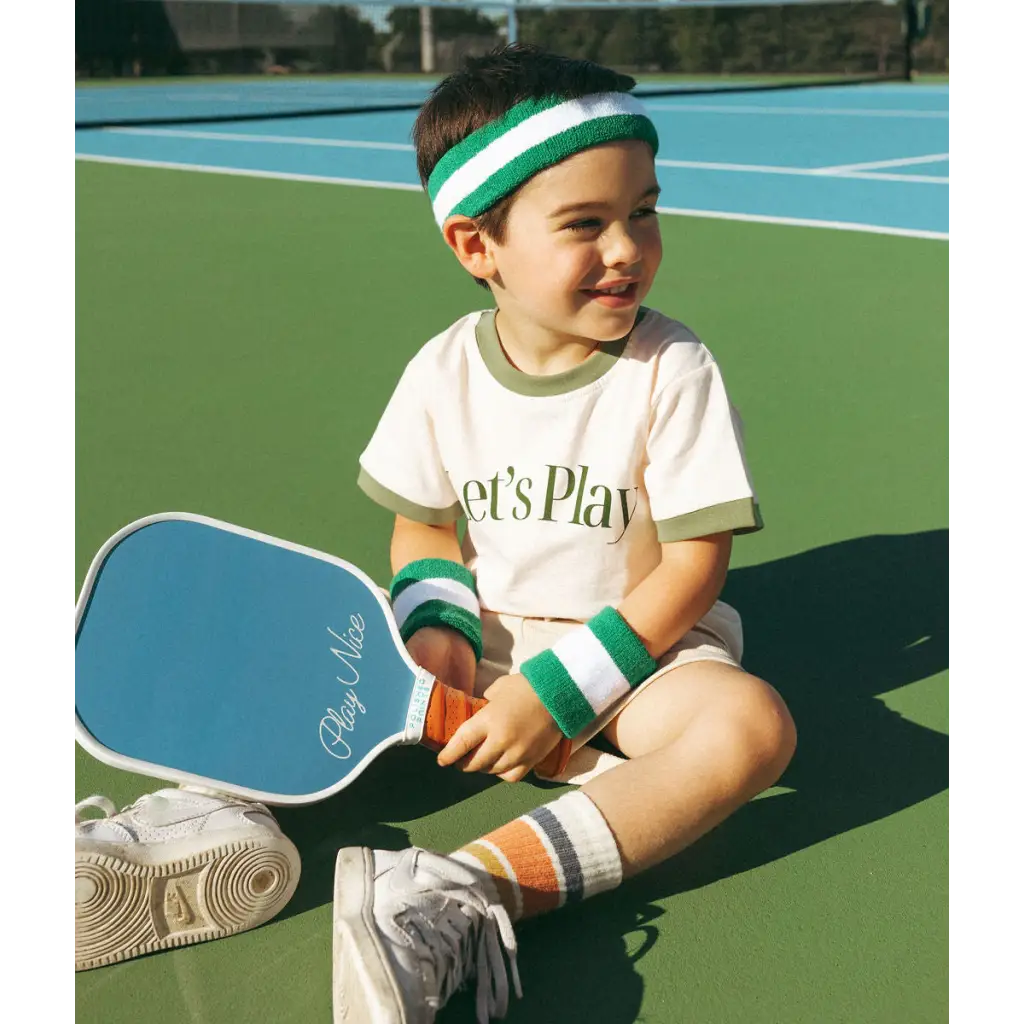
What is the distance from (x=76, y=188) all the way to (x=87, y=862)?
6272mm

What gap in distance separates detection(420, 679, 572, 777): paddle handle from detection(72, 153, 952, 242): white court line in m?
2.69

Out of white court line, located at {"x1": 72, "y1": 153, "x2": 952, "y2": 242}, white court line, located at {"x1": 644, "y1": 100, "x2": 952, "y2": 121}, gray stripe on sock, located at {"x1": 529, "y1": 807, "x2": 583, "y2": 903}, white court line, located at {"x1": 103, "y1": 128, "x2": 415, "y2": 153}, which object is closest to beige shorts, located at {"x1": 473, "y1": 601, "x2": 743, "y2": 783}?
gray stripe on sock, located at {"x1": 529, "y1": 807, "x2": 583, "y2": 903}

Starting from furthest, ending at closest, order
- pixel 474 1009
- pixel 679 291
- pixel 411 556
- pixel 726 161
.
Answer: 1. pixel 726 161
2. pixel 679 291
3. pixel 411 556
4. pixel 474 1009

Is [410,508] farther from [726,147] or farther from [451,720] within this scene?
[726,147]

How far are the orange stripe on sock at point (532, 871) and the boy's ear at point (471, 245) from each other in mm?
728

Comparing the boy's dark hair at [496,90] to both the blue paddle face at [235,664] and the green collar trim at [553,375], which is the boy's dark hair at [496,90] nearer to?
the green collar trim at [553,375]

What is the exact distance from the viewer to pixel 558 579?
1.96 m

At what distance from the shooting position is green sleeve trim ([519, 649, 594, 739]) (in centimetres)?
181

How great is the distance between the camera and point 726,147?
28.6ft

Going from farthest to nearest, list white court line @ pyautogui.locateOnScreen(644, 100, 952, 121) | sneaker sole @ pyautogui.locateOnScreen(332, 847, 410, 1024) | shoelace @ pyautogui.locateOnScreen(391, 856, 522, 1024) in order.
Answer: white court line @ pyautogui.locateOnScreen(644, 100, 952, 121) → shoelace @ pyautogui.locateOnScreen(391, 856, 522, 1024) → sneaker sole @ pyautogui.locateOnScreen(332, 847, 410, 1024)

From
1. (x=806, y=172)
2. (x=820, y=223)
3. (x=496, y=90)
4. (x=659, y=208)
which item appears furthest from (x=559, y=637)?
(x=806, y=172)

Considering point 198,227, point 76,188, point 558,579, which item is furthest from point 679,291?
point 76,188

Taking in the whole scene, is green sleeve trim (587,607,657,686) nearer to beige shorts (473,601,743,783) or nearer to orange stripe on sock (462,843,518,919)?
beige shorts (473,601,743,783)
